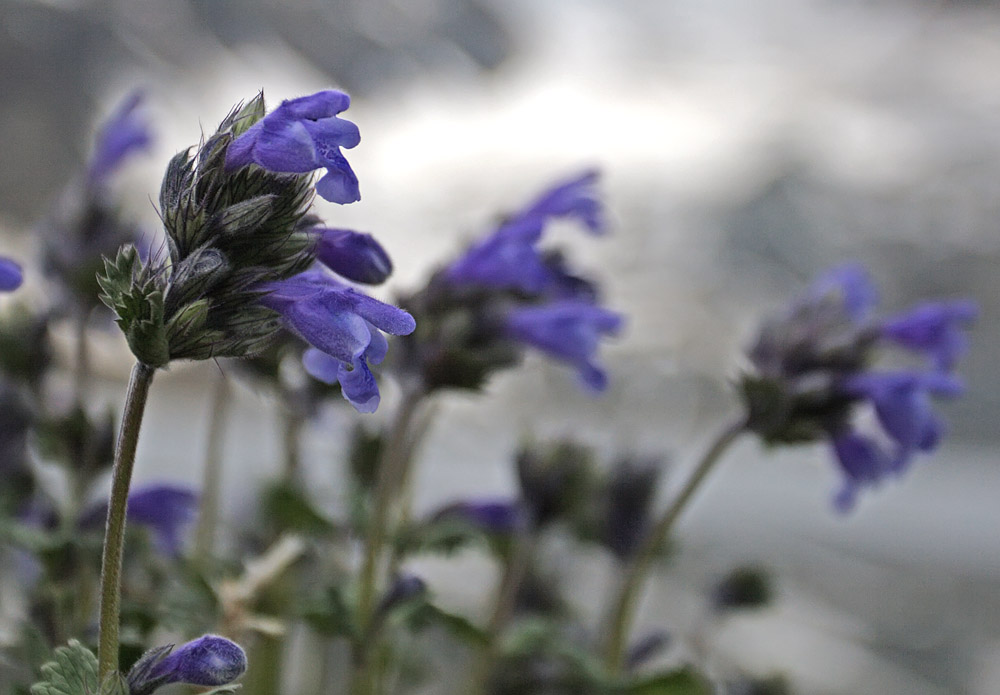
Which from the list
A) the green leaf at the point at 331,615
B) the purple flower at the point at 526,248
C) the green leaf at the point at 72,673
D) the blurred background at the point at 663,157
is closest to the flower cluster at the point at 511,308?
the purple flower at the point at 526,248

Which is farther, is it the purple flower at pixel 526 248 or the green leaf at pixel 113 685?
the purple flower at pixel 526 248

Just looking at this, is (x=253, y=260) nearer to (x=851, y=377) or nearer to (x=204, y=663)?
(x=204, y=663)

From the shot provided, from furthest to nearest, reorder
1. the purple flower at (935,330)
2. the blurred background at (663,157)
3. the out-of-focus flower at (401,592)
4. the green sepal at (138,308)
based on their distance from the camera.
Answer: the blurred background at (663,157) < the purple flower at (935,330) < the out-of-focus flower at (401,592) < the green sepal at (138,308)

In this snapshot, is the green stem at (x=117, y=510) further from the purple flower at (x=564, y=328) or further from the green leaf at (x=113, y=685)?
the purple flower at (x=564, y=328)

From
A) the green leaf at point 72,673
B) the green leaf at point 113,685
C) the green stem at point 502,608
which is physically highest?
the green leaf at point 113,685

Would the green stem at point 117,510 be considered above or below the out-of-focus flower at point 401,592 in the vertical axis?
above

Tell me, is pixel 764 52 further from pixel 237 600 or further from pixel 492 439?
pixel 237 600

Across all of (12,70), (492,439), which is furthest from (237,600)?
(12,70)
